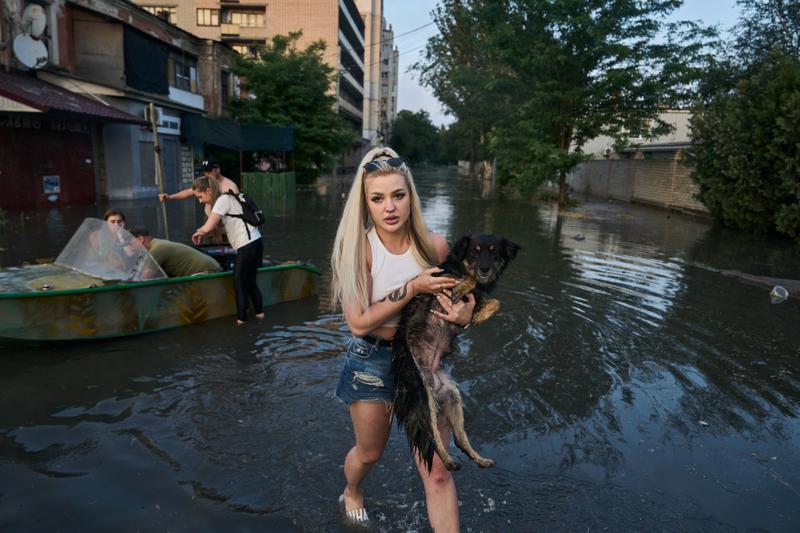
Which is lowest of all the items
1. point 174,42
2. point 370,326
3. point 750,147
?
point 370,326

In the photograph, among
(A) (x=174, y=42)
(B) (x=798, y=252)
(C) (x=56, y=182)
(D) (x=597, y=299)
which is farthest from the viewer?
(A) (x=174, y=42)

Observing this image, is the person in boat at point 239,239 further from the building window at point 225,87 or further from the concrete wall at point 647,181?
the building window at point 225,87

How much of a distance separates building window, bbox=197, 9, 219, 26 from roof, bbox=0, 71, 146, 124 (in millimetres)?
29296

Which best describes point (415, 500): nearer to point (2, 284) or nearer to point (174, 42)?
point (2, 284)

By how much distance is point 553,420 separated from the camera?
473cm

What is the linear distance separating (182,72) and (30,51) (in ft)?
33.0

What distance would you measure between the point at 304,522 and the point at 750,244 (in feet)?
54.3

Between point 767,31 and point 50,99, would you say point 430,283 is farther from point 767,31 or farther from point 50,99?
point 767,31

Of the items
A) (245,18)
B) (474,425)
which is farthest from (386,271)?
(245,18)

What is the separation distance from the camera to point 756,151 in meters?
16.4

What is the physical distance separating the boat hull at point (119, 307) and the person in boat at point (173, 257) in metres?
0.30

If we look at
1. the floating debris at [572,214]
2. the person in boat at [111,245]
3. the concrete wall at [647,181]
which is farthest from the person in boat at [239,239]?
the concrete wall at [647,181]

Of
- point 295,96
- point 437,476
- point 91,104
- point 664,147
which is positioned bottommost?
point 437,476

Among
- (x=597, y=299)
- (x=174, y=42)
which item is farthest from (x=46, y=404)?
(x=174, y=42)
